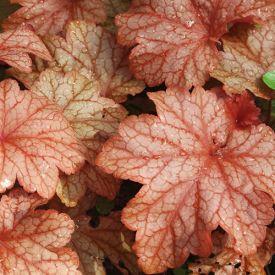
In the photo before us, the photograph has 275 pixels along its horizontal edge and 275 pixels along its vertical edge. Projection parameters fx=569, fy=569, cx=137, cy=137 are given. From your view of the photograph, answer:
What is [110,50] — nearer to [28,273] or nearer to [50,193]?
[50,193]

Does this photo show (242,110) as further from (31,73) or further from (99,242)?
(31,73)

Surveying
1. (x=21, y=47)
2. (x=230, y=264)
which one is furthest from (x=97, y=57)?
(x=230, y=264)

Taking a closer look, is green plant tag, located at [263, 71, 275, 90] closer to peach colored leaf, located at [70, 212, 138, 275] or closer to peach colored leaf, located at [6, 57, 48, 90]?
peach colored leaf, located at [70, 212, 138, 275]

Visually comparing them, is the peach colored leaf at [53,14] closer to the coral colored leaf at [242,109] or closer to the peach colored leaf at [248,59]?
the peach colored leaf at [248,59]

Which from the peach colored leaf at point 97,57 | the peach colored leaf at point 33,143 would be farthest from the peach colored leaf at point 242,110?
the peach colored leaf at point 33,143

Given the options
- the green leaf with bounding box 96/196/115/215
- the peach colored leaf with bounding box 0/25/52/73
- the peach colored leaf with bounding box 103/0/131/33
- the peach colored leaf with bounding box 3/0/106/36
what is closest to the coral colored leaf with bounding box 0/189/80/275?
the green leaf with bounding box 96/196/115/215

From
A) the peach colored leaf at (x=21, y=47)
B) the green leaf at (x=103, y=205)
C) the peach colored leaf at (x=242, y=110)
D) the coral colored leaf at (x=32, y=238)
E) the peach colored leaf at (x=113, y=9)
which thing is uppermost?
the peach colored leaf at (x=21, y=47)

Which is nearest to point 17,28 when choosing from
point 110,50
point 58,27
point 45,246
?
point 58,27
